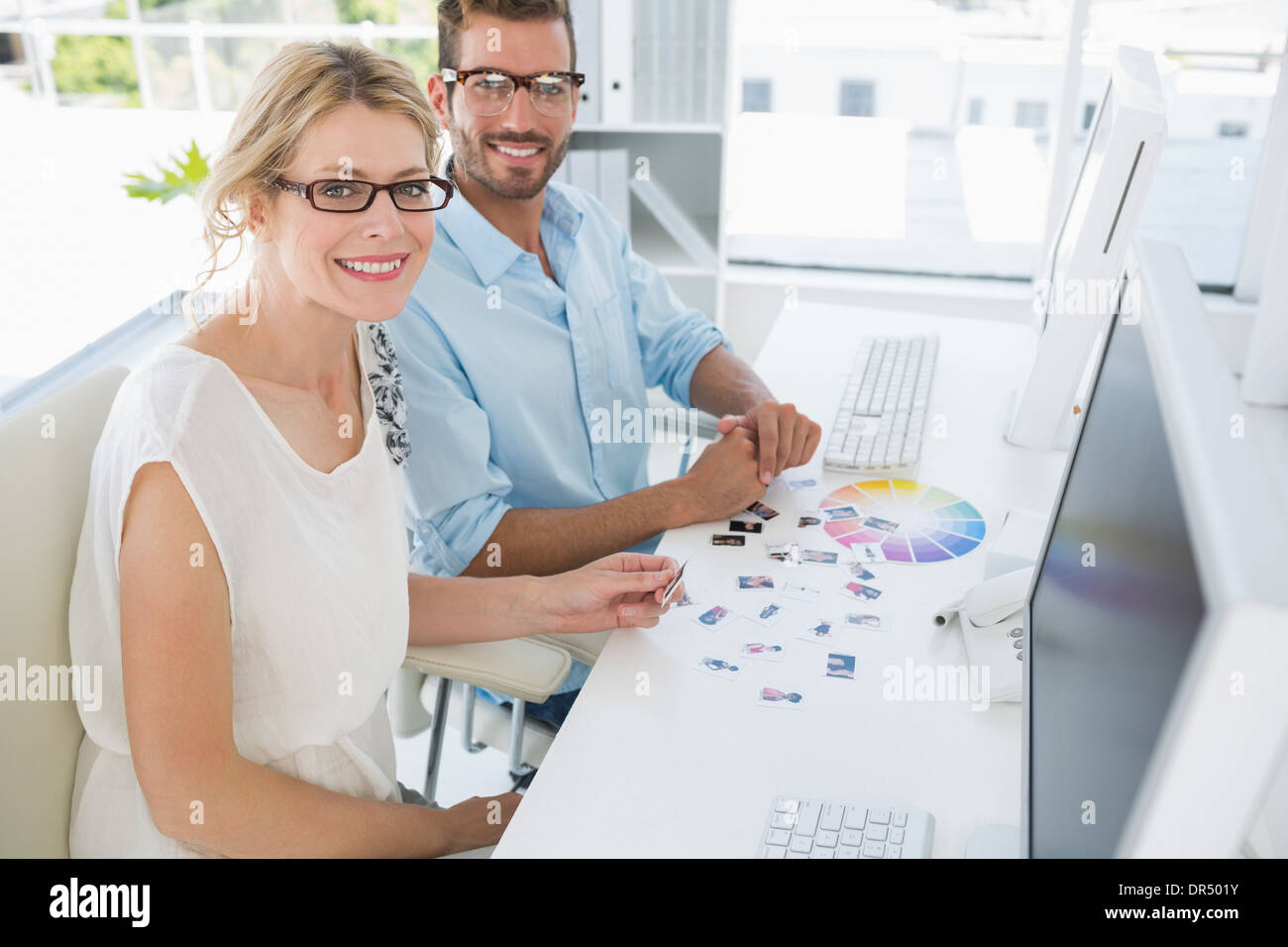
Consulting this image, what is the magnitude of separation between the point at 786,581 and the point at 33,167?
2.70 meters

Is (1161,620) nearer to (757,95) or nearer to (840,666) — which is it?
(840,666)

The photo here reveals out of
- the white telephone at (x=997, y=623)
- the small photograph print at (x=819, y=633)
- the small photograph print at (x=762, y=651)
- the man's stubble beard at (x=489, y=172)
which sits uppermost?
the man's stubble beard at (x=489, y=172)

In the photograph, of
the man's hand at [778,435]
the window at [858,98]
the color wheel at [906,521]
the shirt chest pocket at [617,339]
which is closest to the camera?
the color wheel at [906,521]

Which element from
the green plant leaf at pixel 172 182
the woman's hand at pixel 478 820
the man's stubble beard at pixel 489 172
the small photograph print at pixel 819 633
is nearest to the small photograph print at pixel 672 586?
the small photograph print at pixel 819 633

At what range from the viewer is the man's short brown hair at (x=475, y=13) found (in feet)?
5.31

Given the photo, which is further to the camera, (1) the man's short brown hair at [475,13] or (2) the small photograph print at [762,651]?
(1) the man's short brown hair at [475,13]

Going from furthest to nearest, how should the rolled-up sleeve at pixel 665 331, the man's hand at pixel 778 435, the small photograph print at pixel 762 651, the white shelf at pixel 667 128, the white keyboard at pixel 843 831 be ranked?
the white shelf at pixel 667 128
the rolled-up sleeve at pixel 665 331
the man's hand at pixel 778 435
the small photograph print at pixel 762 651
the white keyboard at pixel 843 831

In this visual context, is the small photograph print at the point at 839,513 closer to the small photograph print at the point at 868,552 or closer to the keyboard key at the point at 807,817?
the small photograph print at the point at 868,552

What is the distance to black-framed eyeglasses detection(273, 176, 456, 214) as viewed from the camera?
1.07 m

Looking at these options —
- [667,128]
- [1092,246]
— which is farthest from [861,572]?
[667,128]

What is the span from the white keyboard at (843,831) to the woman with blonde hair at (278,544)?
0.34 m

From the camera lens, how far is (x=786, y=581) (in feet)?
4.38

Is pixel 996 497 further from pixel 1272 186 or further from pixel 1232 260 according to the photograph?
pixel 1232 260

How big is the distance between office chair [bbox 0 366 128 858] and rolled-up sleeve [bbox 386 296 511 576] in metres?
0.48
